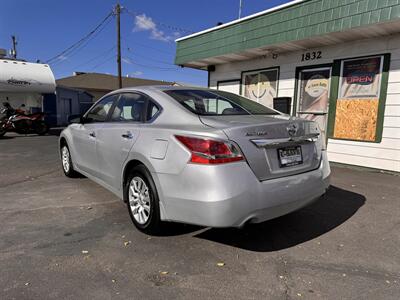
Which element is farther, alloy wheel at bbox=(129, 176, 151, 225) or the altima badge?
alloy wheel at bbox=(129, 176, 151, 225)

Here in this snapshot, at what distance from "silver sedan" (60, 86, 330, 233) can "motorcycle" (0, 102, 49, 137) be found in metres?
12.9

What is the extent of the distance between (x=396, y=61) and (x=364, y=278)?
532 centimetres

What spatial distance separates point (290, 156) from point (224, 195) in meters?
0.82

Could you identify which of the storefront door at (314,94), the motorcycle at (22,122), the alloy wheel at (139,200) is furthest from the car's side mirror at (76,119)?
the motorcycle at (22,122)

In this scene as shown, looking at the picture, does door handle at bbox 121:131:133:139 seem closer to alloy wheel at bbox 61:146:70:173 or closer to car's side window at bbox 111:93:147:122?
car's side window at bbox 111:93:147:122

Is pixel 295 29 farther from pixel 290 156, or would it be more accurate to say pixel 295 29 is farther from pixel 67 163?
pixel 67 163

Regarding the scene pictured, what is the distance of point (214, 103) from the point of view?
12.5 ft

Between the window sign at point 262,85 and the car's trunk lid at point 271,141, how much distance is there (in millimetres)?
5796

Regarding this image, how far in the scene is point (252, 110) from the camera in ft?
12.3

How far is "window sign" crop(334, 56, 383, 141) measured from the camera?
679cm

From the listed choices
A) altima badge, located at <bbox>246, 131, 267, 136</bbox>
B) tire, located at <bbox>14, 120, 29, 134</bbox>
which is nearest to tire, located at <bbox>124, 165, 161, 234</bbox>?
altima badge, located at <bbox>246, 131, 267, 136</bbox>

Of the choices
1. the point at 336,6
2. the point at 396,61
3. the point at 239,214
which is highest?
the point at 336,6

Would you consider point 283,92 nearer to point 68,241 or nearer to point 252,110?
point 252,110

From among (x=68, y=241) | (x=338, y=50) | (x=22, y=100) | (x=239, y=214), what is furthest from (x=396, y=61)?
(x=22, y=100)
